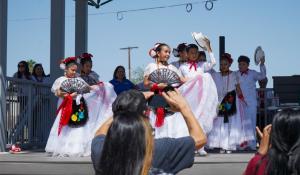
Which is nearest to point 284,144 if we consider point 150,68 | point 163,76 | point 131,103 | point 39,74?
point 131,103

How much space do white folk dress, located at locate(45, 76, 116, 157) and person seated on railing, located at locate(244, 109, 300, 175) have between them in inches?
217

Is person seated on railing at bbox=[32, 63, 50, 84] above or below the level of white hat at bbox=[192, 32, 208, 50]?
below

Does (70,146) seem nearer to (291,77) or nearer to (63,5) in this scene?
(63,5)

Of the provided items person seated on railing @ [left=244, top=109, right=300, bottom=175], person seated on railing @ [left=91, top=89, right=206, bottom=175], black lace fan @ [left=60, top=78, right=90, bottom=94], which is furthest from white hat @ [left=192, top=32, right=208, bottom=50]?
person seated on railing @ [left=91, top=89, right=206, bottom=175]

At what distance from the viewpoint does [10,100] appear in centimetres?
885

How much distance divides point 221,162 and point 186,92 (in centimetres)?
177

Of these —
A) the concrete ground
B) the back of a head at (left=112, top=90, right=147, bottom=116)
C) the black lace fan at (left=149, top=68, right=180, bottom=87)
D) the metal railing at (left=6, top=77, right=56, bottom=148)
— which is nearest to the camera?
the back of a head at (left=112, top=90, right=147, bottom=116)

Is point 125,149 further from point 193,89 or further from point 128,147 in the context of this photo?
point 193,89

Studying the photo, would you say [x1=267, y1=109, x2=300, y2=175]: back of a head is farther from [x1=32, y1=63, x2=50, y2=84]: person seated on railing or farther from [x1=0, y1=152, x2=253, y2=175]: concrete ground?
[x1=32, y1=63, x2=50, y2=84]: person seated on railing

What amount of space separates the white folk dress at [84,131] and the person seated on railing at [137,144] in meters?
Result: 5.49

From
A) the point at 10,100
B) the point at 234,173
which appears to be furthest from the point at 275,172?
the point at 10,100

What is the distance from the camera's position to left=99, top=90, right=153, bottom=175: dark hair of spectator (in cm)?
213

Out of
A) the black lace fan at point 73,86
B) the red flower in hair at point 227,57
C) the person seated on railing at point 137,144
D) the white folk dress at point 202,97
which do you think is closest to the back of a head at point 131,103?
the person seated on railing at point 137,144

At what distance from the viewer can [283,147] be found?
262 cm
